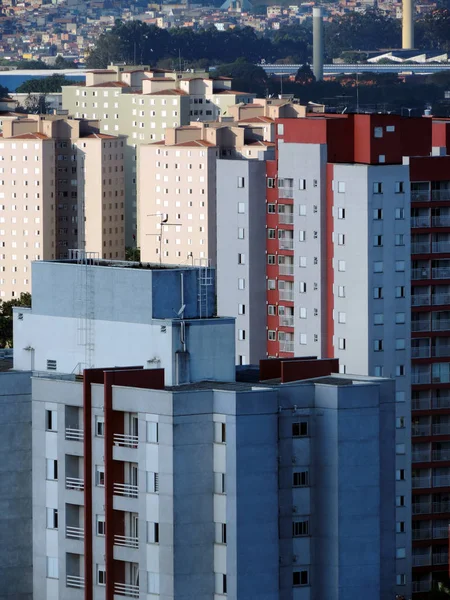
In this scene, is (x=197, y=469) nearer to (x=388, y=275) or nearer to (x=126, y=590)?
(x=126, y=590)

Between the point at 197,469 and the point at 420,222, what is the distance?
12.6m

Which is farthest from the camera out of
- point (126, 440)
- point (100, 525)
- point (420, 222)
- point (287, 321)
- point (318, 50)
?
point (318, 50)

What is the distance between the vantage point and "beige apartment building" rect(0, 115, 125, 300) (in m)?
94.0

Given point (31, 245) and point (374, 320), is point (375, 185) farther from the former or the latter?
point (31, 245)

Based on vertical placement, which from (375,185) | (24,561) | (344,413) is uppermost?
(375,185)

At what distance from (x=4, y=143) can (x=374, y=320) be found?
1974 inches

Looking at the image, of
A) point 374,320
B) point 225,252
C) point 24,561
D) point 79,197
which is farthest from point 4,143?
point 24,561

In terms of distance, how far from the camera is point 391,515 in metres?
37.6

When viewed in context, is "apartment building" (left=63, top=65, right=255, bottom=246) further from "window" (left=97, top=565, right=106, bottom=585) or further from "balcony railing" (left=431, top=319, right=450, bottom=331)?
"window" (left=97, top=565, right=106, bottom=585)

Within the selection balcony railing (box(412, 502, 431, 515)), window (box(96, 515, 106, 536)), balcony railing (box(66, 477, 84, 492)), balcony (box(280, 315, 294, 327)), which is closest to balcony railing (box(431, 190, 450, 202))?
balcony (box(280, 315, 294, 327))

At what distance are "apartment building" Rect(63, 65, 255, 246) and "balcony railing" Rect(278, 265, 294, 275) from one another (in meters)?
61.9

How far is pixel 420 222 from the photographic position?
46.8 m

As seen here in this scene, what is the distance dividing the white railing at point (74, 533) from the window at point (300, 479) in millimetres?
3212

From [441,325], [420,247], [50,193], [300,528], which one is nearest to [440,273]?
[420,247]
